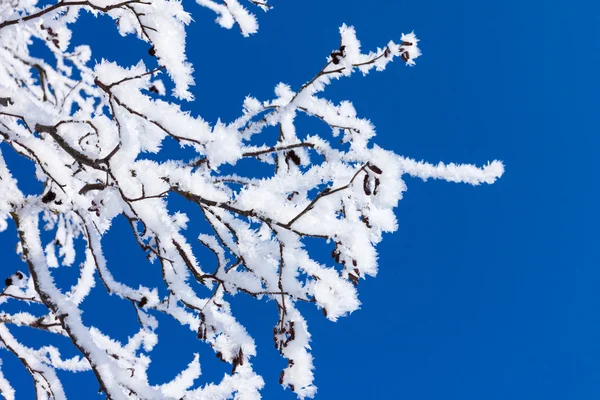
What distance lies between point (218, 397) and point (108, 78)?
1.36m

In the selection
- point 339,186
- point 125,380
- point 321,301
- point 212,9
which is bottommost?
point 125,380

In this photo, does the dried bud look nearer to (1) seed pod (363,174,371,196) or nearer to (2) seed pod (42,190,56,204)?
(1) seed pod (363,174,371,196)

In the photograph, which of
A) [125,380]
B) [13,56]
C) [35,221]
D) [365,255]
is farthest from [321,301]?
[13,56]

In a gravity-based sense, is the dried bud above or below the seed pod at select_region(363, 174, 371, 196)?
above

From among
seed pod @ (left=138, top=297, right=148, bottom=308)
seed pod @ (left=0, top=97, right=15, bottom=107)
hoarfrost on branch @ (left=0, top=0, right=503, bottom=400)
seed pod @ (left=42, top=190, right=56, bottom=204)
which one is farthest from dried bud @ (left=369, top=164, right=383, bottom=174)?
seed pod @ (left=138, top=297, right=148, bottom=308)

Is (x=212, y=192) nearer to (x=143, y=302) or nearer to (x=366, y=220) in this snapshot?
(x=366, y=220)

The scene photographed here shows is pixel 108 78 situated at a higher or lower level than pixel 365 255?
higher

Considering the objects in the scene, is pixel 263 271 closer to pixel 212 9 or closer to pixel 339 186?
pixel 339 186

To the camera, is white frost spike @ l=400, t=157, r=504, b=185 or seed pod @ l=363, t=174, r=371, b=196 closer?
seed pod @ l=363, t=174, r=371, b=196

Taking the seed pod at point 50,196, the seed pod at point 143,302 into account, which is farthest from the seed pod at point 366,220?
the seed pod at point 143,302

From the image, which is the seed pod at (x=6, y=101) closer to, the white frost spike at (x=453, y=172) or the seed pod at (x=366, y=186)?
the seed pod at (x=366, y=186)

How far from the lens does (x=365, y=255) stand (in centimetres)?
160

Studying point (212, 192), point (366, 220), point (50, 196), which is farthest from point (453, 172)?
point (50, 196)

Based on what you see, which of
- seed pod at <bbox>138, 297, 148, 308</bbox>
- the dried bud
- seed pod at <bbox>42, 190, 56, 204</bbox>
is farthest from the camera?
seed pod at <bbox>138, 297, 148, 308</bbox>
